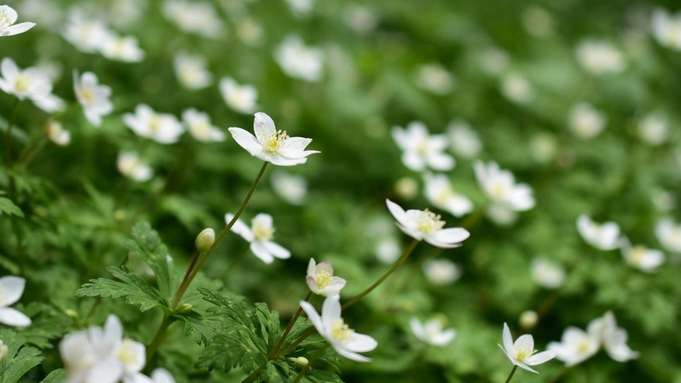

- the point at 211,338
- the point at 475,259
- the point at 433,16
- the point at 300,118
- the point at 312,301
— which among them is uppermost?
the point at 433,16

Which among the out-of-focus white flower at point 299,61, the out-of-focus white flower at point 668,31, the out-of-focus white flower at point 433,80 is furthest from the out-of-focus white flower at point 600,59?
the out-of-focus white flower at point 299,61

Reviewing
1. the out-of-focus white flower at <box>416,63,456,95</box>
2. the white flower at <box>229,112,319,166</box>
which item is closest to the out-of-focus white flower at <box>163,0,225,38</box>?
the out-of-focus white flower at <box>416,63,456,95</box>

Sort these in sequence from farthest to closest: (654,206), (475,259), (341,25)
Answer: (341,25), (654,206), (475,259)

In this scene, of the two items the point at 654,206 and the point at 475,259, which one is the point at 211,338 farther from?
the point at 654,206

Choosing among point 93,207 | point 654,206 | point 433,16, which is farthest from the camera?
point 433,16

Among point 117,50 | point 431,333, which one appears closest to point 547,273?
point 431,333

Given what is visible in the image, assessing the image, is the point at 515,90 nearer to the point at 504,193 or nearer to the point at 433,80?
the point at 433,80

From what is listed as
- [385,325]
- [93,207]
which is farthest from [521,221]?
[93,207]
